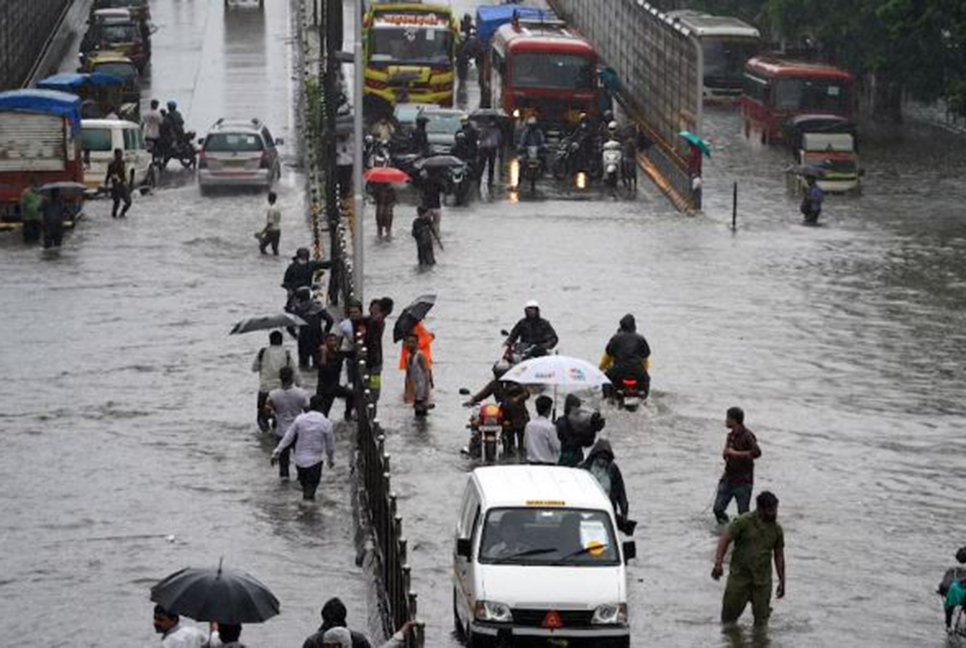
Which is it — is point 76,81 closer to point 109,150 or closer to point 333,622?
point 109,150

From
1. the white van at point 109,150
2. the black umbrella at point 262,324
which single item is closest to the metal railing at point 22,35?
the white van at point 109,150

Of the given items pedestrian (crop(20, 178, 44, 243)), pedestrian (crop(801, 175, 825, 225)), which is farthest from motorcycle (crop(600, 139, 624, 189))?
pedestrian (crop(20, 178, 44, 243))

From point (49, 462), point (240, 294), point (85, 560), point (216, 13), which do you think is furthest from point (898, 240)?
point (216, 13)

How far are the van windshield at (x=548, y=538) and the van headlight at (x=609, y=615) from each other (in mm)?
499

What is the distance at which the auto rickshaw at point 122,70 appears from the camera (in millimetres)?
63747

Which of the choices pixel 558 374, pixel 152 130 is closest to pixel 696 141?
pixel 152 130

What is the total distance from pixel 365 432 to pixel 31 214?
67.0ft

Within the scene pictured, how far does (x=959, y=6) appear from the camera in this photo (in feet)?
206

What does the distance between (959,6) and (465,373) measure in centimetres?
3322

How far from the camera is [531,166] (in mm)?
53156

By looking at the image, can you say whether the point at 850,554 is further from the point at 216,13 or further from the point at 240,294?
the point at 216,13

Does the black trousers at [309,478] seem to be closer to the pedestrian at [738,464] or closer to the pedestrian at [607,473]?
the pedestrian at [607,473]

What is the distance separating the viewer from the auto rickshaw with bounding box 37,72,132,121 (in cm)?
5869

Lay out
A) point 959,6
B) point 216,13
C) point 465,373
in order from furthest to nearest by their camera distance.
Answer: point 216,13
point 959,6
point 465,373
